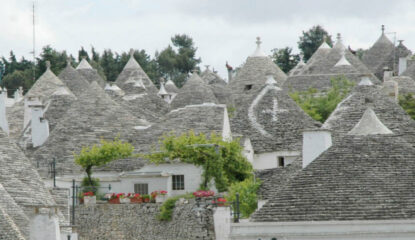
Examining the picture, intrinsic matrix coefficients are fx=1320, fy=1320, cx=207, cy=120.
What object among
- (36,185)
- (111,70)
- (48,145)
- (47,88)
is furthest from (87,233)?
(111,70)

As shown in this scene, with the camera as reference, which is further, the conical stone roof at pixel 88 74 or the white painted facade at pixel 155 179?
the conical stone roof at pixel 88 74

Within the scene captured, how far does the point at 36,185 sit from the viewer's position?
34.2m

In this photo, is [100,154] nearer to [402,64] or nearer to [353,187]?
[353,187]

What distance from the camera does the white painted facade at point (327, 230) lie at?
24859 millimetres

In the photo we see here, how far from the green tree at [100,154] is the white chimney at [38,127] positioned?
5.06 metres

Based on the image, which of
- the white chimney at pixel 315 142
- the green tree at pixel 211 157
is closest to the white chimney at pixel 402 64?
the green tree at pixel 211 157

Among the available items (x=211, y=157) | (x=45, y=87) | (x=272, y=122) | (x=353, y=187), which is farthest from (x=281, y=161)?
(x=353, y=187)

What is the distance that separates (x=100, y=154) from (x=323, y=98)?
1683 centimetres

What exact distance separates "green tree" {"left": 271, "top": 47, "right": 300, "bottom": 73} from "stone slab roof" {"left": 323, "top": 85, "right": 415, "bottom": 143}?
216 feet

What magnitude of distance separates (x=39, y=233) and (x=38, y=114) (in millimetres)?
27520

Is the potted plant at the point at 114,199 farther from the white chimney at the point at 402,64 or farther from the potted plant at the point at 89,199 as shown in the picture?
the white chimney at the point at 402,64

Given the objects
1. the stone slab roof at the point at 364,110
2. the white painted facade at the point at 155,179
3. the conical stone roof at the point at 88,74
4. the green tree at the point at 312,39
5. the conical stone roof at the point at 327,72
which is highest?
the green tree at the point at 312,39

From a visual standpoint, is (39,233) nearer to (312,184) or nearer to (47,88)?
(312,184)

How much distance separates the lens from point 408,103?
194 feet
